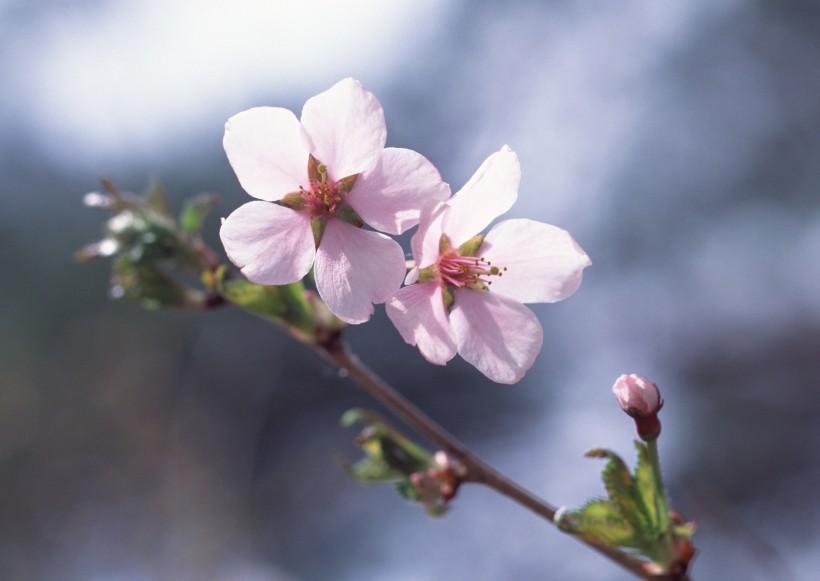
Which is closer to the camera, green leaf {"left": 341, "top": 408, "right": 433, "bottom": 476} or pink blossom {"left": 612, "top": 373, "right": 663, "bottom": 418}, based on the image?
pink blossom {"left": 612, "top": 373, "right": 663, "bottom": 418}

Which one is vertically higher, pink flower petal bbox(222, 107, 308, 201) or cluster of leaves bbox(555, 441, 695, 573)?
pink flower petal bbox(222, 107, 308, 201)

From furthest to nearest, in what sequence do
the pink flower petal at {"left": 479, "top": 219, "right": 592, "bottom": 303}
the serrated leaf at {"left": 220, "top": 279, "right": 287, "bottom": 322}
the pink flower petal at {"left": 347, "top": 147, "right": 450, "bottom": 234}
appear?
the serrated leaf at {"left": 220, "top": 279, "right": 287, "bottom": 322}
the pink flower petal at {"left": 479, "top": 219, "right": 592, "bottom": 303}
the pink flower petal at {"left": 347, "top": 147, "right": 450, "bottom": 234}

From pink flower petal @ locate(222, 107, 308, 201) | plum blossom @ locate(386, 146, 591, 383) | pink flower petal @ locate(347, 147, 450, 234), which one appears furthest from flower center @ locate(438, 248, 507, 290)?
pink flower petal @ locate(222, 107, 308, 201)

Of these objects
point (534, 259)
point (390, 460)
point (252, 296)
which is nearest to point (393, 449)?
point (390, 460)

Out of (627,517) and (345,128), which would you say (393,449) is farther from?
(345,128)

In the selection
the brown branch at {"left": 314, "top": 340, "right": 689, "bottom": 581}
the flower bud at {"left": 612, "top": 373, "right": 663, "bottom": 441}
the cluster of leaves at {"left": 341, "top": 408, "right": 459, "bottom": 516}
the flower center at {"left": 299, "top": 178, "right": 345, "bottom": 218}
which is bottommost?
the cluster of leaves at {"left": 341, "top": 408, "right": 459, "bottom": 516}

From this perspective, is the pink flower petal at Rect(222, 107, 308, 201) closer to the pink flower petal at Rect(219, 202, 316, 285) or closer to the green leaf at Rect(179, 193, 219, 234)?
the pink flower petal at Rect(219, 202, 316, 285)

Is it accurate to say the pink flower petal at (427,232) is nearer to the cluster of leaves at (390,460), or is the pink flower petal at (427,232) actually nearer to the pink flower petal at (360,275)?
the pink flower petal at (360,275)

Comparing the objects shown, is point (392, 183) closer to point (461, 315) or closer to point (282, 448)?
point (461, 315)
